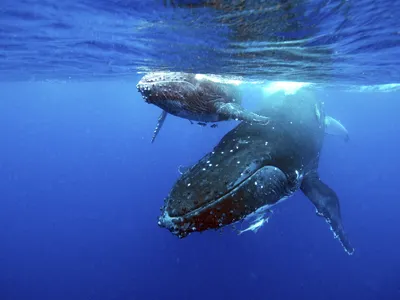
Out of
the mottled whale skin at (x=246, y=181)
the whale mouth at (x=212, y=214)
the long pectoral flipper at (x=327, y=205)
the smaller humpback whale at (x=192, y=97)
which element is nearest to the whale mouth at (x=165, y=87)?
the smaller humpback whale at (x=192, y=97)

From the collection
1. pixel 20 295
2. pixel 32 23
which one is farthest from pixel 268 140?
pixel 20 295

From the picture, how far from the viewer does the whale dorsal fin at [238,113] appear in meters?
5.88

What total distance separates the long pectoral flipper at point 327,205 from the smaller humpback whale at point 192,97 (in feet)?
9.35

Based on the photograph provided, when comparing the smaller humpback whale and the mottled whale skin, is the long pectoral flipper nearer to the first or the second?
the mottled whale skin

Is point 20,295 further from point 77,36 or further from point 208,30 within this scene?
point 208,30

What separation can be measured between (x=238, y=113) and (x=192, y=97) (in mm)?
1010

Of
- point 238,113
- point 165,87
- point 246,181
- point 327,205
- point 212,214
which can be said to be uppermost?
point 165,87

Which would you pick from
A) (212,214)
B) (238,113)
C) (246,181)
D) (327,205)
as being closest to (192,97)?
(238,113)

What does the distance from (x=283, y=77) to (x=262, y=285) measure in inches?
678

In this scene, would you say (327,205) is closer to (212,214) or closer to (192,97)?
(192,97)

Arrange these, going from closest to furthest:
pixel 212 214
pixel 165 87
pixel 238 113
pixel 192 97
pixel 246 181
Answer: pixel 212 214, pixel 246 181, pixel 165 87, pixel 238 113, pixel 192 97

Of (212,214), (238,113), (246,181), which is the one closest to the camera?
(212,214)

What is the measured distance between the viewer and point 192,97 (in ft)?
20.7

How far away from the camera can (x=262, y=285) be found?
2508 centimetres
